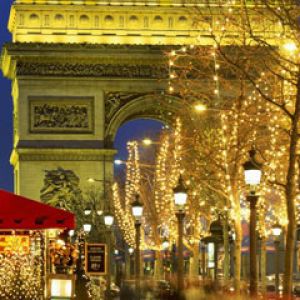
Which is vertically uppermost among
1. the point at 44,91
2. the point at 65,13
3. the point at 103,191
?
the point at 65,13

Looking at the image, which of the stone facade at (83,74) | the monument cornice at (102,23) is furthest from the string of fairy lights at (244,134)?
the monument cornice at (102,23)

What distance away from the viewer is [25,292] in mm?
A: 21219

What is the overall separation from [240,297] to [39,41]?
44.9 metres

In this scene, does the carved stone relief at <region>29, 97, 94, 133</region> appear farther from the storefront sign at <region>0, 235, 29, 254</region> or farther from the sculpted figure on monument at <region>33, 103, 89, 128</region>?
the storefront sign at <region>0, 235, 29, 254</region>

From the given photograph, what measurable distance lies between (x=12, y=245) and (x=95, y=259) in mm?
11221

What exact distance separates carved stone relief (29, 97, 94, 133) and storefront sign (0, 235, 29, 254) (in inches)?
1763

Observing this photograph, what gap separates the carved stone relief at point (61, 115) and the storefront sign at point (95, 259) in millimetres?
33907

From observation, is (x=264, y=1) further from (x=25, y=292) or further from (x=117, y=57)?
(x=117, y=57)

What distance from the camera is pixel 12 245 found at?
2162 centimetres

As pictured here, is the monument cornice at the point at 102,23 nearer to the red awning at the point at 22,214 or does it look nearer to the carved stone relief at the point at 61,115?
the carved stone relief at the point at 61,115

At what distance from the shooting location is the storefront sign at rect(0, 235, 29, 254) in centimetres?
2155

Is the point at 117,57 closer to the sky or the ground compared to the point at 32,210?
closer to the sky

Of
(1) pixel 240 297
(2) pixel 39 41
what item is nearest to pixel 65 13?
(2) pixel 39 41

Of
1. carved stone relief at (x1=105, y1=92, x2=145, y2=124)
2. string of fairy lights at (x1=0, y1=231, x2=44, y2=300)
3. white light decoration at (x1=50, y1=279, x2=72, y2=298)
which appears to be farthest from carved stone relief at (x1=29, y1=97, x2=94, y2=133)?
string of fairy lights at (x1=0, y1=231, x2=44, y2=300)
